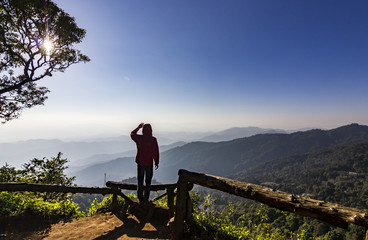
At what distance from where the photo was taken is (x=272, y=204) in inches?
110

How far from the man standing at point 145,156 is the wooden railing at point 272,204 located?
2.03 m

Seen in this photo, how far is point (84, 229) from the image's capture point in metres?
5.27

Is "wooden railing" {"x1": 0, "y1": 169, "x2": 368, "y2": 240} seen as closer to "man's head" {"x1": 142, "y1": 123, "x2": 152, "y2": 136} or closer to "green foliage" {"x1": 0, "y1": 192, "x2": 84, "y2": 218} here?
"green foliage" {"x1": 0, "y1": 192, "x2": 84, "y2": 218}

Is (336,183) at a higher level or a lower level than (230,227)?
lower

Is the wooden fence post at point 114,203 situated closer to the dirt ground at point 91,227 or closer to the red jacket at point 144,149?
the dirt ground at point 91,227

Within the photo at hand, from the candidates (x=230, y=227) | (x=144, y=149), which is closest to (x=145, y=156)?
(x=144, y=149)

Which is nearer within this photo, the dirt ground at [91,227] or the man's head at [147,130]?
the dirt ground at [91,227]

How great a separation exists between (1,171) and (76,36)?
10.7m

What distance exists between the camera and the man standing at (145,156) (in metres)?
5.72

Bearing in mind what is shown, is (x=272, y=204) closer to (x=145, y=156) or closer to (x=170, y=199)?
(x=170, y=199)

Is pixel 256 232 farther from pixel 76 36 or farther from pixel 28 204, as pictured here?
pixel 76 36

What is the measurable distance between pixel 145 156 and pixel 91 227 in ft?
8.89

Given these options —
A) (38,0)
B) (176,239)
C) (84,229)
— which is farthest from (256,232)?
(38,0)

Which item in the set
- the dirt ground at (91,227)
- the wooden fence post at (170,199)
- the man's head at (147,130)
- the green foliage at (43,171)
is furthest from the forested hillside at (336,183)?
the green foliage at (43,171)
